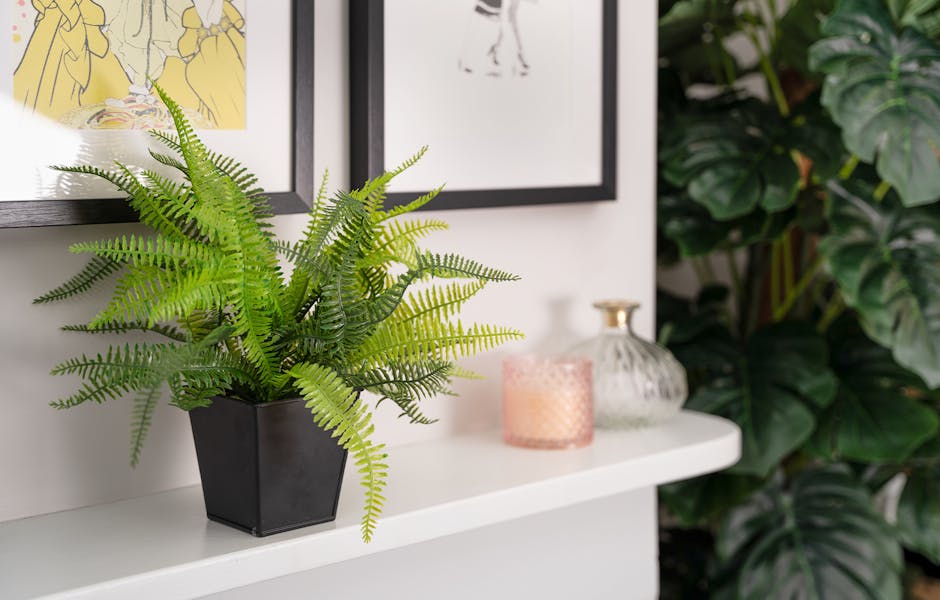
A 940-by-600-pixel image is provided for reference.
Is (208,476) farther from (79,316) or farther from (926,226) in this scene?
(926,226)

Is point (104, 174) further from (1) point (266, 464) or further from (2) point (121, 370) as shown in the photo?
Result: (1) point (266, 464)

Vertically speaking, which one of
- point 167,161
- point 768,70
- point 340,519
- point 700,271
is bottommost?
point 340,519

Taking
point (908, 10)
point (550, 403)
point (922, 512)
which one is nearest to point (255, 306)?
point (550, 403)

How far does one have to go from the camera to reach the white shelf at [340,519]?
89 cm

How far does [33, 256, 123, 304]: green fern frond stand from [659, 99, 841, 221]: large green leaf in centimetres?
83

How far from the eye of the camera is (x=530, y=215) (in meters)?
1.37

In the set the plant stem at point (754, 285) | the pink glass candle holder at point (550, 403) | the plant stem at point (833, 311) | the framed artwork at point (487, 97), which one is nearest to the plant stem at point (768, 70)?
the plant stem at point (754, 285)

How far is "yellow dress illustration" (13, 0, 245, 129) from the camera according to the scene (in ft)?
3.14

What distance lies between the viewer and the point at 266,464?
0.95m

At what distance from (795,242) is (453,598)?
132 centimetres

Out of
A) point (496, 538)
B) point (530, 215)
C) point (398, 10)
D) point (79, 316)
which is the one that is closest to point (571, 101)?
point (530, 215)

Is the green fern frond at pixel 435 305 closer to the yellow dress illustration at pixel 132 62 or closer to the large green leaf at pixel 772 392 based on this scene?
the yellow dress illustration at pixel 132 62

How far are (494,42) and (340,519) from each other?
0.57 metres

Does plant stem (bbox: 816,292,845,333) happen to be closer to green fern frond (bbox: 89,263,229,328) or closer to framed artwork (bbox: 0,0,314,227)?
framed artwork (bbox: 0,0,314,227)
